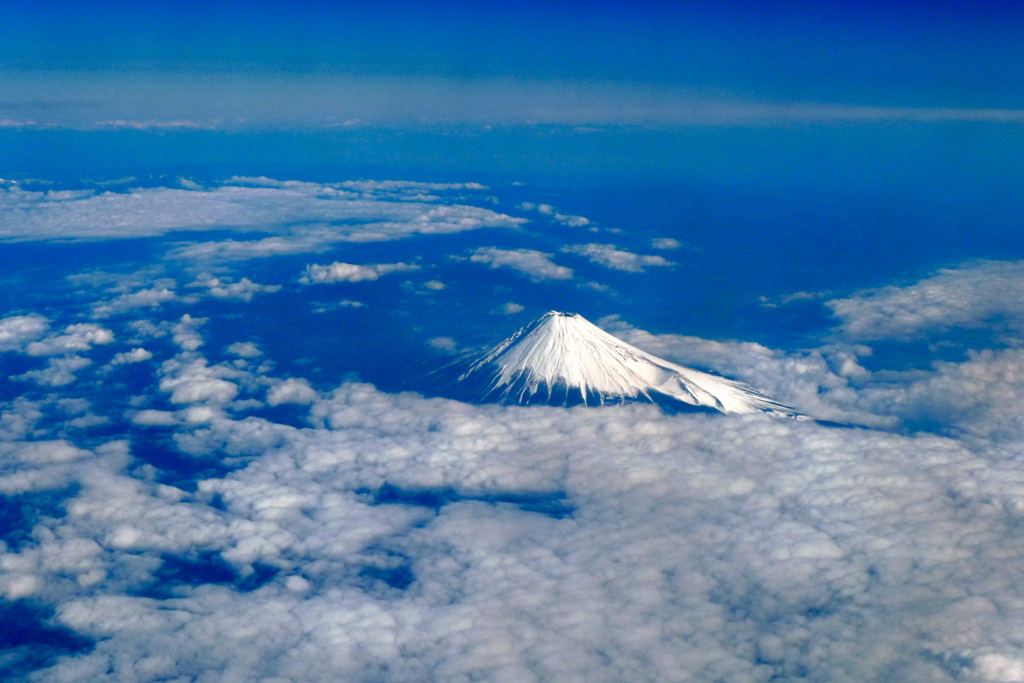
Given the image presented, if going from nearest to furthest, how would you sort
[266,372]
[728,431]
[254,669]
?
[254,669] → [728,431] → [266,372]

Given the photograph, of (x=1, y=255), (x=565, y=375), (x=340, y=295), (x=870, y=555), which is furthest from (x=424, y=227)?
(x=870, y=555)

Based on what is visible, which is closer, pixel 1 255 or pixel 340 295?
pixel 340 295

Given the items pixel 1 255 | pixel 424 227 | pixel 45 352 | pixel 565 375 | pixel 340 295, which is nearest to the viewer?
pixel 565 375

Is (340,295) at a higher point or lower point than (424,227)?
lower

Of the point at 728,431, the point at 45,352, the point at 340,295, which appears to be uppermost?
the point at 340,295

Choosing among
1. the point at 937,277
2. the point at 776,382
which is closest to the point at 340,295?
the point at 776,382

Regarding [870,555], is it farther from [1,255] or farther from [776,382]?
[1,255]
